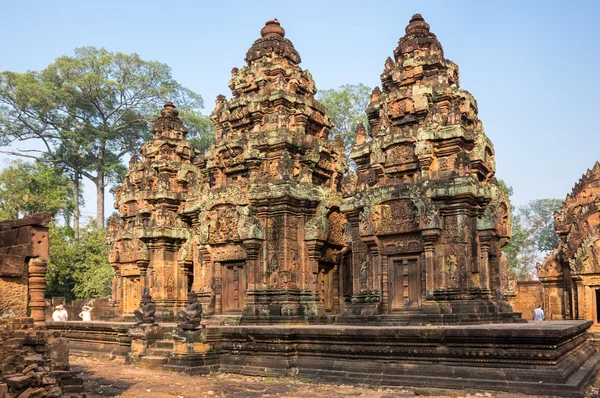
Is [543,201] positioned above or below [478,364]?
above

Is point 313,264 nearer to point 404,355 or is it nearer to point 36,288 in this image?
point 404,355

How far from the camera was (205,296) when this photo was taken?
606 inches

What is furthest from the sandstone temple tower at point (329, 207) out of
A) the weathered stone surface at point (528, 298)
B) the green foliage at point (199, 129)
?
the green foliage at point (199, 129)

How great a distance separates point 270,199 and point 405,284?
3.85 meters

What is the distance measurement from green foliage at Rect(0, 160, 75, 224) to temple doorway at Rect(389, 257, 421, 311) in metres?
21.3

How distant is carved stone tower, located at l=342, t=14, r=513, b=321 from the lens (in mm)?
11289

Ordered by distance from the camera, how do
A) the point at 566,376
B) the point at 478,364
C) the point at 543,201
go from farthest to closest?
the point at 543,201 < the point at 478,364 < the point at 566,376

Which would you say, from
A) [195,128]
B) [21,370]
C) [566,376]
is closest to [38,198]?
[195,128]

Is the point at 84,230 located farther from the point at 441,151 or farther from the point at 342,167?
the point at 441,151

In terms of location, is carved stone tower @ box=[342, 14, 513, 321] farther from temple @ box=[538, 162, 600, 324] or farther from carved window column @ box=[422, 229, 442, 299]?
temple @ box=[538, 162, 600, 324]

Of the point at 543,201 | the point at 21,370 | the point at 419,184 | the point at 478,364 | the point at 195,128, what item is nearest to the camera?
the point at 21,370

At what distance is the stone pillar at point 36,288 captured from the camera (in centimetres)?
770

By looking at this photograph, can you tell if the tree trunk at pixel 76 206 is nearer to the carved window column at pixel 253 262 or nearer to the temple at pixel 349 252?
the temple at pixel 349 252

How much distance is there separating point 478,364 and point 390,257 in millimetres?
3811
